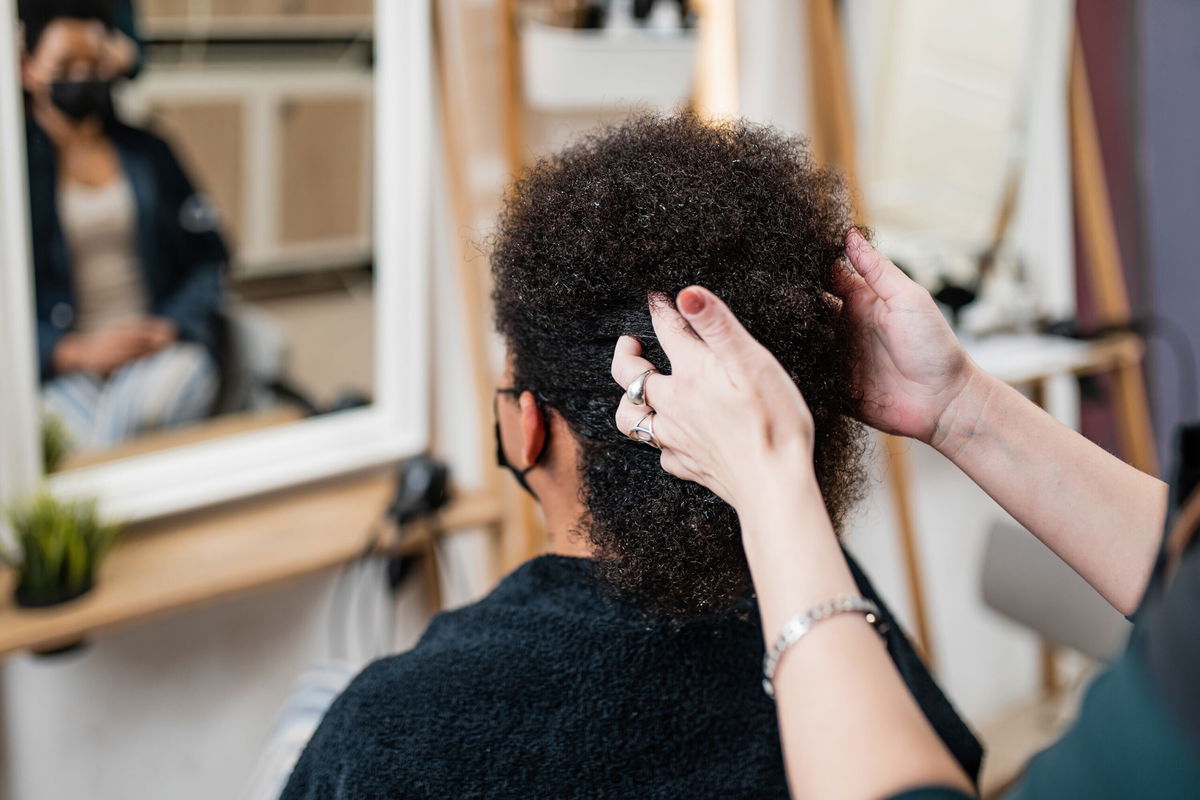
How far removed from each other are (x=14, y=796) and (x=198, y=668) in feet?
1.00

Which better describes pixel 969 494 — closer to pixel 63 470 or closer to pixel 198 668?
pixel 198 668

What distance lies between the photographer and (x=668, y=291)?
0.71 metres

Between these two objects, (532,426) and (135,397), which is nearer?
(532,426)

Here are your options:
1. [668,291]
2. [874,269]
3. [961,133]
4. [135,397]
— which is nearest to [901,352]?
[874,269]

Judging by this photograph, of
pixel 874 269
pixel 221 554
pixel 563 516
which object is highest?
pixel 874 269

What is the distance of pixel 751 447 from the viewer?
0.59 meters

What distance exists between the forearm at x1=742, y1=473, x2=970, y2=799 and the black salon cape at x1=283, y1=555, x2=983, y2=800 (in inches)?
10.3

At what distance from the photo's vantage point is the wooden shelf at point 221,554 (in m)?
1.20

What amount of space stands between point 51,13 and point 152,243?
0.31 metres

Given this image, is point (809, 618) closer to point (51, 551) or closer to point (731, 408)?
point (731, 408)

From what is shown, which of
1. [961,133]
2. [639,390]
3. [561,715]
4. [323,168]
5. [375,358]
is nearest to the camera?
[639,390]

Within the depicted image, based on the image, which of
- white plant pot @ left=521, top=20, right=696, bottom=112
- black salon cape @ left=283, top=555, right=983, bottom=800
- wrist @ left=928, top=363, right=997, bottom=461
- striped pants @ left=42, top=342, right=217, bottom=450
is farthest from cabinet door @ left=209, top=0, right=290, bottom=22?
wrist @ left=928, top=363, right=997, bottom=461

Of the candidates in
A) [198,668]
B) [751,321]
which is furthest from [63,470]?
[751,321]

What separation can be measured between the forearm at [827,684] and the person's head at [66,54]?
3.59ft
